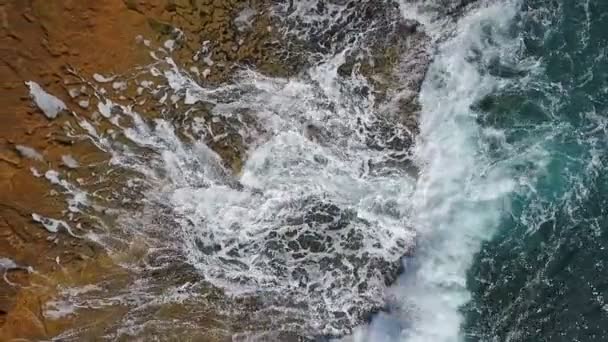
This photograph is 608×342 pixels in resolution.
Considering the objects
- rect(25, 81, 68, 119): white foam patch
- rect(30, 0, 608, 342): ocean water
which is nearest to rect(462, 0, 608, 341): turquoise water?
rect(30, 0, 608, 342): ocean water

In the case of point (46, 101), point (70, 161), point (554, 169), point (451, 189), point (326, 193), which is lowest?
point (70, 161)

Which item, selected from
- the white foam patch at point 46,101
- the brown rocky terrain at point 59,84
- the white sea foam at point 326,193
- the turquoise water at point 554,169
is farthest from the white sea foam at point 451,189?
the white foam patch at point 46,101

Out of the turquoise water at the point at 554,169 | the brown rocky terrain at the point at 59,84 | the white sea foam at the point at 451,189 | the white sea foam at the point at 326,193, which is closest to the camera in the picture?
the brown rocky terrain at the point at 59,84

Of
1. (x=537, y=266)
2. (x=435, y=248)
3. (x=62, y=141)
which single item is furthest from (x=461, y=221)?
(x=62, y=141)

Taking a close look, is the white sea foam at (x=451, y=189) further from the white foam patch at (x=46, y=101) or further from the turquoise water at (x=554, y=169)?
the white foam patch at (x=46, y=101)

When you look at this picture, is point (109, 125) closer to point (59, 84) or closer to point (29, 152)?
point (59, 84)

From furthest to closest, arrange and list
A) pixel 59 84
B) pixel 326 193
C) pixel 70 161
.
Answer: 1. pixel 326 193
2. pixel 70 161
3. pixel 59 84

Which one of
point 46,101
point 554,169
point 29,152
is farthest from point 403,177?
point 29,152

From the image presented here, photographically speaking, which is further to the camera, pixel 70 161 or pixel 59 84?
pixel 70 161
